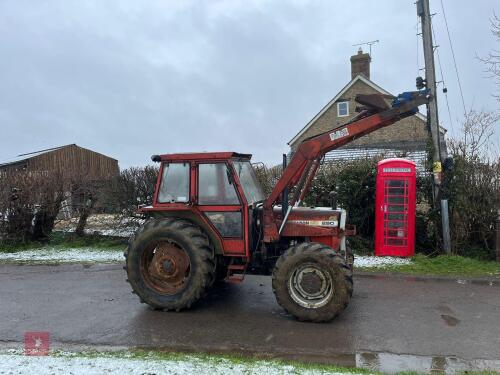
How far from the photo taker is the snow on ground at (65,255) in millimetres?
10227

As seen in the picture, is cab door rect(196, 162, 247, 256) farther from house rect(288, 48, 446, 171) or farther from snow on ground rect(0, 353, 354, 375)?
house rect(288, 48, 446, 171)

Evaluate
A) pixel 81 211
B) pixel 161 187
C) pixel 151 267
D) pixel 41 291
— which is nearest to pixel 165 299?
pixel 151 267

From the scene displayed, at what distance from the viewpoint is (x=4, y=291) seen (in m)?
7.66

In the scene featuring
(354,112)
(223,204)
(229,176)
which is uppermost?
(354,112)

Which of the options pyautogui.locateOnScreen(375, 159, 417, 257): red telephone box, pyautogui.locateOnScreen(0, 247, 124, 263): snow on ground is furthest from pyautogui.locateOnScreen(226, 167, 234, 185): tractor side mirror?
pyautogui.locateOnScreen(0, 247, 124, 263): snow on ground

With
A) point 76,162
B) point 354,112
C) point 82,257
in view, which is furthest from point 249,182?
point 354,112

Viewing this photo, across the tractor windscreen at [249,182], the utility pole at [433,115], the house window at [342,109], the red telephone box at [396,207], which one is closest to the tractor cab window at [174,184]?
the tractor windscreen at [249,182]

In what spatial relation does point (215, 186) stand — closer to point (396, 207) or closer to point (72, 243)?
point (396, 207)

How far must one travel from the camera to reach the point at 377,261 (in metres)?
9.14

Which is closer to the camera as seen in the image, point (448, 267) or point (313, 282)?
point (313, 282)

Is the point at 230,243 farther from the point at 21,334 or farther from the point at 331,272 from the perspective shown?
the point at 21,334

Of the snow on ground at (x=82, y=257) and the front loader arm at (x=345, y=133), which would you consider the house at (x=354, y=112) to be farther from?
the front loader arm at (x=345, y=133)

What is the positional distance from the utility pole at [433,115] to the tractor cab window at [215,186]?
16.8 feet

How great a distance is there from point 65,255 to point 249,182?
6.28 metres
